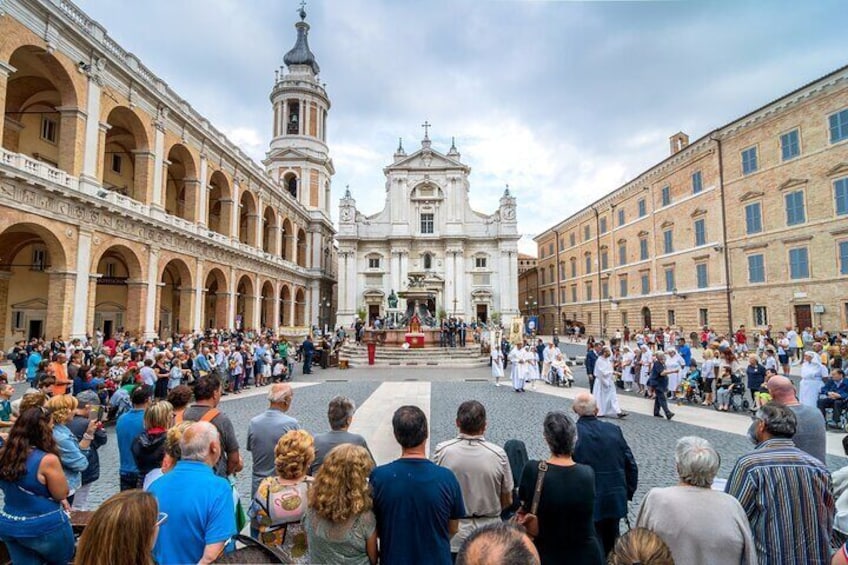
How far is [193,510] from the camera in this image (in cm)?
245

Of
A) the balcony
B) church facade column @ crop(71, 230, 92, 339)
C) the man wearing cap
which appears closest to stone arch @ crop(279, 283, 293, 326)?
the balcony

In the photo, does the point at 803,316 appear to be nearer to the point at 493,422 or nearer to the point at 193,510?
the point at 493,422

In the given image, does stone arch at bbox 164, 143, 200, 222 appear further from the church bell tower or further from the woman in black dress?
the woman in black dress

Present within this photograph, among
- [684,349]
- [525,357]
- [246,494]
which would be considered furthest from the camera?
[525,357]

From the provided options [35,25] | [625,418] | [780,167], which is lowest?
[625,418]

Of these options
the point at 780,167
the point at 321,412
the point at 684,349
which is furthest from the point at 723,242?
the point at 321,412

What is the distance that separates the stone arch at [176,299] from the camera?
24.8m

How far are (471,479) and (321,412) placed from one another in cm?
844

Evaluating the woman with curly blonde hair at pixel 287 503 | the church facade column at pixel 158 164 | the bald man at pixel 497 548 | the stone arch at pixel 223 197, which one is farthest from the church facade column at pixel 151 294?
the bald man at pixel 497 548

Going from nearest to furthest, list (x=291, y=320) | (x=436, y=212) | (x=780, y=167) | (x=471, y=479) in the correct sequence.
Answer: (x=471, y=479) → (x=780, y=167) → (x=291, y=320) → (x=436, y=212)

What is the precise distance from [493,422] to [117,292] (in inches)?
913

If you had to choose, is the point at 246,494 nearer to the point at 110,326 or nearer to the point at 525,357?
the point at 525,357

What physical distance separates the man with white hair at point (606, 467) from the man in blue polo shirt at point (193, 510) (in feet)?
8.73

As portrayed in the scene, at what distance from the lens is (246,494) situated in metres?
5.67
